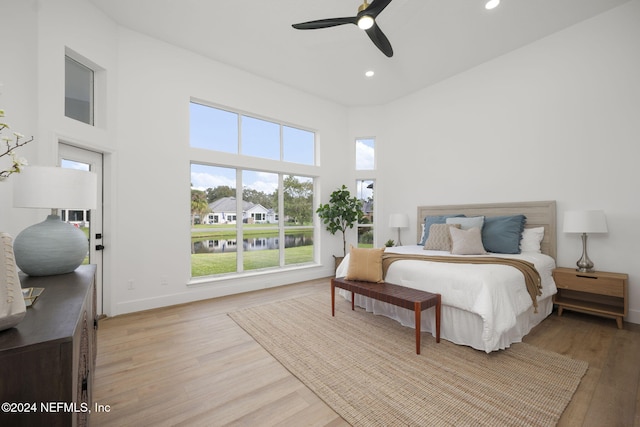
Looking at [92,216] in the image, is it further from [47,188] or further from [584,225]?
[584,225]

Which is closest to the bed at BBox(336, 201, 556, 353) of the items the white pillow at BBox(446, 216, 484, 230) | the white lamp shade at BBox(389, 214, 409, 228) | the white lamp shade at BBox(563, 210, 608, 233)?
the white pillow at BBox(446, 216, 484, 230)

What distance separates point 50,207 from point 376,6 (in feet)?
9.33

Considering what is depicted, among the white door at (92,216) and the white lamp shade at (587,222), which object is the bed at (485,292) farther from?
the white door at (92,216)

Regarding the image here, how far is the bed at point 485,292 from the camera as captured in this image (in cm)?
225

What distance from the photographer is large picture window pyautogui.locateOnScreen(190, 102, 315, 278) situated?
4.15 metres

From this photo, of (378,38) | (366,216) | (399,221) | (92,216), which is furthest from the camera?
(366,216)

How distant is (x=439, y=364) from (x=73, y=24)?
4882mm

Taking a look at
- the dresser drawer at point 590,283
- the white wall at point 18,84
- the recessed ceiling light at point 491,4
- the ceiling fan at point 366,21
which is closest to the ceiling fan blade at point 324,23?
the ceiling fan at point 366,21

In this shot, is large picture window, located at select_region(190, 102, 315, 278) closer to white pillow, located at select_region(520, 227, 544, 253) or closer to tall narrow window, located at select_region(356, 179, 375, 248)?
tall narrow window, located at select_region(356, 179, 375, 248)

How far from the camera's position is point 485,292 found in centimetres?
225

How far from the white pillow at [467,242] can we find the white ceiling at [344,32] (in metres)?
2.64

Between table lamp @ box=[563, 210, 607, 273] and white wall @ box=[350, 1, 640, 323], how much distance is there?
25 cm

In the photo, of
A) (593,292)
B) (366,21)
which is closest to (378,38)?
(366,21)

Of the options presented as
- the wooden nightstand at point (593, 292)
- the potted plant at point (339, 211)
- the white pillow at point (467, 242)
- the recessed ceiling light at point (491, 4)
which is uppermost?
the recessed ceiling light at point (491, 4)
